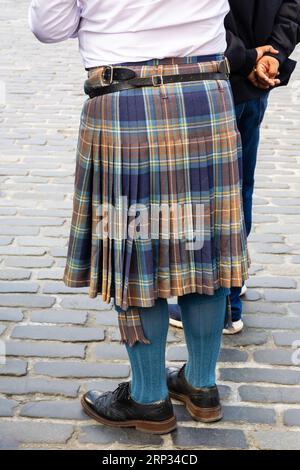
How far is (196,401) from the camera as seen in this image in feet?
9.19

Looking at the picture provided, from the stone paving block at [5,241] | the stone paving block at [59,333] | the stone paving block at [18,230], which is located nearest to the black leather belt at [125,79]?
the stone paving block at [59,333]

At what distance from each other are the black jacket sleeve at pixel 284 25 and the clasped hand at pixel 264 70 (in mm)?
41

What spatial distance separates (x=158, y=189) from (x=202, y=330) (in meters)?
0.59

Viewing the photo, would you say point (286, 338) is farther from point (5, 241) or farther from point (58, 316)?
point (5, 241)

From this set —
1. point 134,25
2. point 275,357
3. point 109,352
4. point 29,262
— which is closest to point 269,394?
point 275,357

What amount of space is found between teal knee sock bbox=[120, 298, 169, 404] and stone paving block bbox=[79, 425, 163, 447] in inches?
4.8

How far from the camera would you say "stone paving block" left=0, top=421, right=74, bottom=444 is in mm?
2662

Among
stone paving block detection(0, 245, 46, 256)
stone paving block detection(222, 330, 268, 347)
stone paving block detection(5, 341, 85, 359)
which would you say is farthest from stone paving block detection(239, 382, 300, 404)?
stone paving block detection(0, 245, 46, 256)

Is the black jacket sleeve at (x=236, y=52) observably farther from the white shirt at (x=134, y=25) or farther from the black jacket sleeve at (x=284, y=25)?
the white shirt at (x=134, y=25)

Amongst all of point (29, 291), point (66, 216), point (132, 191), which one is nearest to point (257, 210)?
point (66, 216)

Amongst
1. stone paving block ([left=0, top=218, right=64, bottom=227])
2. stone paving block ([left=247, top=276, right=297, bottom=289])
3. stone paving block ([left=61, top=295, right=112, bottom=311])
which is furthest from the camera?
stone paving block ([left=0, top=218, right=64, bottom=227])

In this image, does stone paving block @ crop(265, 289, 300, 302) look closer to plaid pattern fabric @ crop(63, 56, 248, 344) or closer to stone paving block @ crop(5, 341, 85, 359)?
stone paving block @ crop(5, 341, 85, 359)

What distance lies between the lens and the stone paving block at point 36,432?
2.66 m
